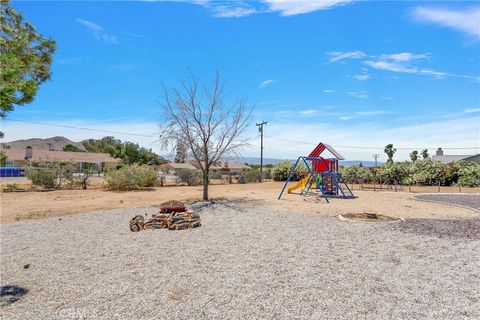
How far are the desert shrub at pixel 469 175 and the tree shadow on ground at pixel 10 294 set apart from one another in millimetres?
29455

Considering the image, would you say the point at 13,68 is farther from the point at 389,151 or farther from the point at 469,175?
the point at 389,151

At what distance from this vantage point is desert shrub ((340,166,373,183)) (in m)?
30.3

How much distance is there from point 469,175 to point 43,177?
3347cm

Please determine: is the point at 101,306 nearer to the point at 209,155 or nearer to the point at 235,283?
the point at 235,283

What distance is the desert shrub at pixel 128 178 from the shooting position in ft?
76.9

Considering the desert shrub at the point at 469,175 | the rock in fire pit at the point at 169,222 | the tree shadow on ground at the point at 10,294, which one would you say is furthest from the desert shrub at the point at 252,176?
the tree shadow on ground at the point at 10,294

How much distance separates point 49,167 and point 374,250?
25.1 meters

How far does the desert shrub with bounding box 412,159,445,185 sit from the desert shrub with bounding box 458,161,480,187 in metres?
1.42

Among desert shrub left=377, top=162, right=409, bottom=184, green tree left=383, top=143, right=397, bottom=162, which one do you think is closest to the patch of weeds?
desert shrub left=377, top=162, right=409, bottom=184

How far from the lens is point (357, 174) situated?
99.9ft

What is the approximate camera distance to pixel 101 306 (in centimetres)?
423

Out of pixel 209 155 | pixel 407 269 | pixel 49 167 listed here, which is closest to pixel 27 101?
pixel 407 269

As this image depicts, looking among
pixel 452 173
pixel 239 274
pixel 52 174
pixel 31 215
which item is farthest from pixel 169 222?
pixel 452 173

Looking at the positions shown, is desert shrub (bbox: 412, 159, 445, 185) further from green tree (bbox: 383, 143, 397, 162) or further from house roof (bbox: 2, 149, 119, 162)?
house roof (bbox: 2, 149, 119, 162)
